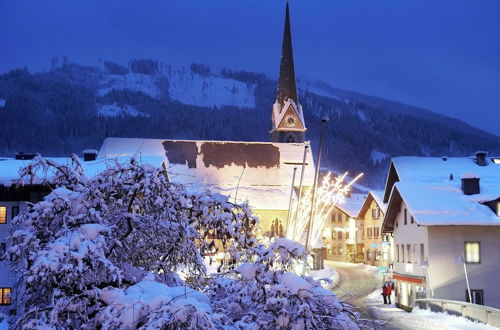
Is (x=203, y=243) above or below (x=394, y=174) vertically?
below

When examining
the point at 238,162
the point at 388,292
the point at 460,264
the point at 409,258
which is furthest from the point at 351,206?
the point at 460,264

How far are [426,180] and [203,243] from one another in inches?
1281

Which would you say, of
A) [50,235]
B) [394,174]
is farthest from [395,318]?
[50,235]

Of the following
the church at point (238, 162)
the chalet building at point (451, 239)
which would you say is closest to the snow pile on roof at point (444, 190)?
the chalet building at point (451, 239)

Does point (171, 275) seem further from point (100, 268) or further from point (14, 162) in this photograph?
point (14, 162)

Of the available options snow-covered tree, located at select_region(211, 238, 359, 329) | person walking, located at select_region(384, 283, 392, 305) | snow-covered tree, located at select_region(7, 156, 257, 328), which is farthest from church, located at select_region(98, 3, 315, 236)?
snow-covered tree, located at select_region(211, 238, 359, 329)

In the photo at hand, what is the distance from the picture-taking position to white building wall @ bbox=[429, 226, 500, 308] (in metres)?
34.1

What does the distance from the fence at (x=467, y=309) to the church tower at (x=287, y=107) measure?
2095 inches

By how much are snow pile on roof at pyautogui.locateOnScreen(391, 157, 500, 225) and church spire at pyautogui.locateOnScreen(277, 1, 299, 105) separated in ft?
144

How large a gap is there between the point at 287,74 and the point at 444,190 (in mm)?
52382

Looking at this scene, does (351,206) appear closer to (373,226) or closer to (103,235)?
(373,226)

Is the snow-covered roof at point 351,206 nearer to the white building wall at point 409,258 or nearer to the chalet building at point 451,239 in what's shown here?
the white building wall at point 409,258

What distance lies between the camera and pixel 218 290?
28.9 feet

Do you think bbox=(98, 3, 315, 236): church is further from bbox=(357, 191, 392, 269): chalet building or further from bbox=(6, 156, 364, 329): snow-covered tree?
bbox=(6, 156, 364, 329): snow-covered tree
